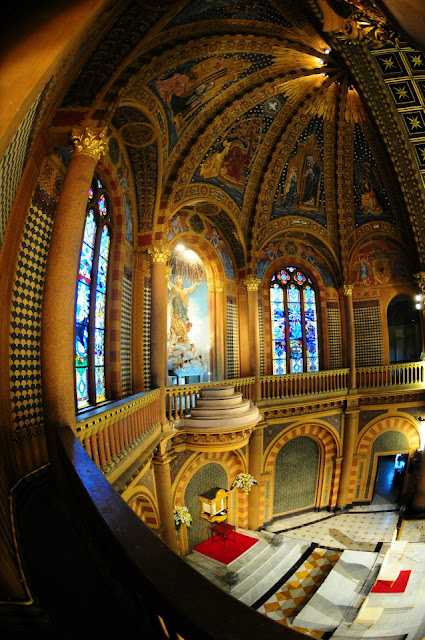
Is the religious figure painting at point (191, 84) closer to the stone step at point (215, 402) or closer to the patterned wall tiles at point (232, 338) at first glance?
the patterned wall tiles at point (232, 338)

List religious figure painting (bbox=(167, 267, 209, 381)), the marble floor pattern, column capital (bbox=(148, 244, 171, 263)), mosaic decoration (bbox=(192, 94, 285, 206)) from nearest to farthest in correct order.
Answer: the marble floor pattern, column capital (bbox=(148, 244, 171, 263)), mosaic decoration (bbox=(192, 94, 285, 206)), religious figure painting (bbox=(167, 267, 209, 381))

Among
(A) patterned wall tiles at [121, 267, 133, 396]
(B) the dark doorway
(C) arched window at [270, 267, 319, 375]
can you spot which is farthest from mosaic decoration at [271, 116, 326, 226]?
(B) the dark doorway

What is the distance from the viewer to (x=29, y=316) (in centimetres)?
538

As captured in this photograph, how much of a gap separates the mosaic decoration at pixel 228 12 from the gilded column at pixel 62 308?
4104mm

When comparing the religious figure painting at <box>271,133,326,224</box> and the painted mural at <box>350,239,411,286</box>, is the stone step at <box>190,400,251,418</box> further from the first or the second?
the painted mural at <box>350,239,411,286</box>

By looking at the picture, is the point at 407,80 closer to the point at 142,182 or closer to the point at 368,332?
the point at 142,182

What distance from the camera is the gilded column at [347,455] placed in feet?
48.2

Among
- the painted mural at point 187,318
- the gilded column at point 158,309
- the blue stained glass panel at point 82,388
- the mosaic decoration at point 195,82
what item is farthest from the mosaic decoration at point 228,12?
the painted mural at point 187,318

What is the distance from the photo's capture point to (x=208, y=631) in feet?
3.44

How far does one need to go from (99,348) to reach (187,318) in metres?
5.03

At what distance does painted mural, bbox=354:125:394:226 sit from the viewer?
528 inches

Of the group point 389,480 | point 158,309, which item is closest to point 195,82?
point 158,309

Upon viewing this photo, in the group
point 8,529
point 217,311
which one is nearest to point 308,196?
point 217,311

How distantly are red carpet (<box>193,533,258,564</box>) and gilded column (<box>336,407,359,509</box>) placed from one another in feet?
18.2
